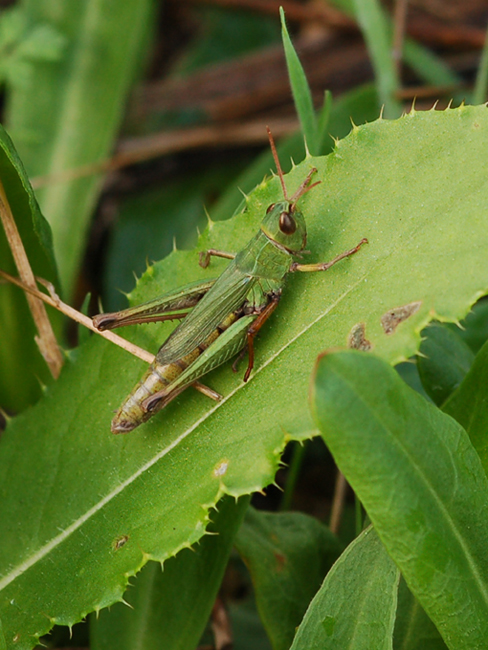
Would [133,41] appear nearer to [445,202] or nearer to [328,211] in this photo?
[328,211]

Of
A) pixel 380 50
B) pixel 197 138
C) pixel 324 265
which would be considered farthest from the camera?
pixel 197 138

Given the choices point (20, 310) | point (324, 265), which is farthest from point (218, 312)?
point (20, 310)

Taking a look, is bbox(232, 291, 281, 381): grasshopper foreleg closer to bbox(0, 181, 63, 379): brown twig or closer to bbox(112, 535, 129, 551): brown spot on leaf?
bbox(112, 535, 129, 551): brown spot on leaf

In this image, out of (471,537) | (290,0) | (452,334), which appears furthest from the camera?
(290,0)

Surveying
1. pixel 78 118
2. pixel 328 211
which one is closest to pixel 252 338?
pixel 328 211

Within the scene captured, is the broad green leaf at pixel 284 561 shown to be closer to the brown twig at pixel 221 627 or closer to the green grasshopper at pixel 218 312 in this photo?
the brown twig at pixel 221 627

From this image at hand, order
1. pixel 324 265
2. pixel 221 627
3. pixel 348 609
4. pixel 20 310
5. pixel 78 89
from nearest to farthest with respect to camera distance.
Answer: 1. pixel 348 609
2. pixel 324 265
3. pixel 221 627
4. pixel 20 310
5. pixel 78 89

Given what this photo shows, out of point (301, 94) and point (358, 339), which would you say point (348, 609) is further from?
point (301, 94)
